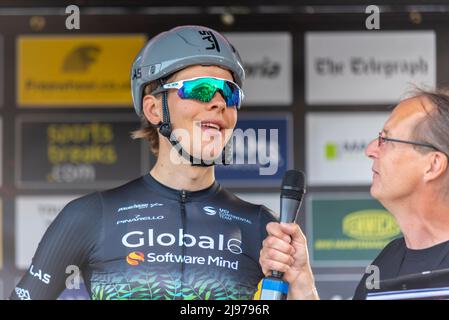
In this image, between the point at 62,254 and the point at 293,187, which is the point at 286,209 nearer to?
the point at 293,187

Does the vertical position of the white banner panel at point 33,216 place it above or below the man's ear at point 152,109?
below

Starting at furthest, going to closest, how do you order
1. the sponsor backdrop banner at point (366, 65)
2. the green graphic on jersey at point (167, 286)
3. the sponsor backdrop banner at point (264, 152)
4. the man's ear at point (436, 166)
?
the sponsor backdrop banner at point (366, 65)
the sponsor backdrop banner at point (264, 152)
the green graphic on jersey at point (167, 286)
the man's ear at point (436, 166)

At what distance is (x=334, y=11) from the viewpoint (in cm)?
392

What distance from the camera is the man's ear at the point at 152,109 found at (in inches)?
104

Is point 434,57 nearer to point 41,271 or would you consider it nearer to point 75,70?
point 75,70

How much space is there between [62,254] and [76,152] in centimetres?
148

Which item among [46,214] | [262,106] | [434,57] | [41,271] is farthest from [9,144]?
[434,57]

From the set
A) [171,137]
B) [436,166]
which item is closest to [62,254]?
[171,137]

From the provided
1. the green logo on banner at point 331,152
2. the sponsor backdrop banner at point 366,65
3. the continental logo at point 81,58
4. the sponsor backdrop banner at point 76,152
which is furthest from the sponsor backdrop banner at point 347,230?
the continental logo at point 81,58

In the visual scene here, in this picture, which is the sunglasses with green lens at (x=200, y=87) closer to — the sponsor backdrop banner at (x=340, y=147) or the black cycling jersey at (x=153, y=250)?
the black cycling jersey at (x=153, y=250)

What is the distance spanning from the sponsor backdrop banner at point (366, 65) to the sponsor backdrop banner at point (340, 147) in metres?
0.07

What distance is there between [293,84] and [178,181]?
5.01 ft

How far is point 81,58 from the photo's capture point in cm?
404

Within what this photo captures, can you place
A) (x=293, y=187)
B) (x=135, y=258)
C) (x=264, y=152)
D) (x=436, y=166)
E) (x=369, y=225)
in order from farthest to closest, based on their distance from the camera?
(x=369, y=225), (x=264, y=152), (x=135, y=258), (x=436, y=166), (x=293, y=187)
